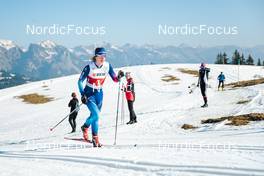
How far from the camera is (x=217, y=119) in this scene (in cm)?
1922

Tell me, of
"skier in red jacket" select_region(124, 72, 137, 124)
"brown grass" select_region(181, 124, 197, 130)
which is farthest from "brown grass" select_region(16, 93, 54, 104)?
"brown grass" select_region(181, 124, 197, 130)

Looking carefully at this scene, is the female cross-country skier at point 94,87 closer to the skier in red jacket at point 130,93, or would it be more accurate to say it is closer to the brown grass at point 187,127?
the brown grass at point 187,127

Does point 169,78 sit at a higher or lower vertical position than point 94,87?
higher

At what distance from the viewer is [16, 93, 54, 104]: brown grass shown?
180ft

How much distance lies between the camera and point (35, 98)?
58.9 metres

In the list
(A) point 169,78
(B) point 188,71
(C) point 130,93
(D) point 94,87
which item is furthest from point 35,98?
(D) point 94,87

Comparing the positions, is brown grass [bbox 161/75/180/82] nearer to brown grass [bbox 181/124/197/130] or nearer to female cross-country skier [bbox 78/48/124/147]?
brown grass [bbox 181/124/197/130]

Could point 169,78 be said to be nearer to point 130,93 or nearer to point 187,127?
point 130,93

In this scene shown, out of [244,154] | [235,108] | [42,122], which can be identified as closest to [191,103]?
[235,108]

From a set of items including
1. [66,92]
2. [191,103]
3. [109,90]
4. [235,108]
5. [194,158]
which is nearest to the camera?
[194,158]

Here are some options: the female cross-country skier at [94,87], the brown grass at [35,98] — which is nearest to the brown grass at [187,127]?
the female cross-country skier at [94,87]

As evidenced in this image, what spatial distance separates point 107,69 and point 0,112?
35.7 m

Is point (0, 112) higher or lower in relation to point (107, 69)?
lower

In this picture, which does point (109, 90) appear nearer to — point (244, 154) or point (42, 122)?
point (42, 122)
